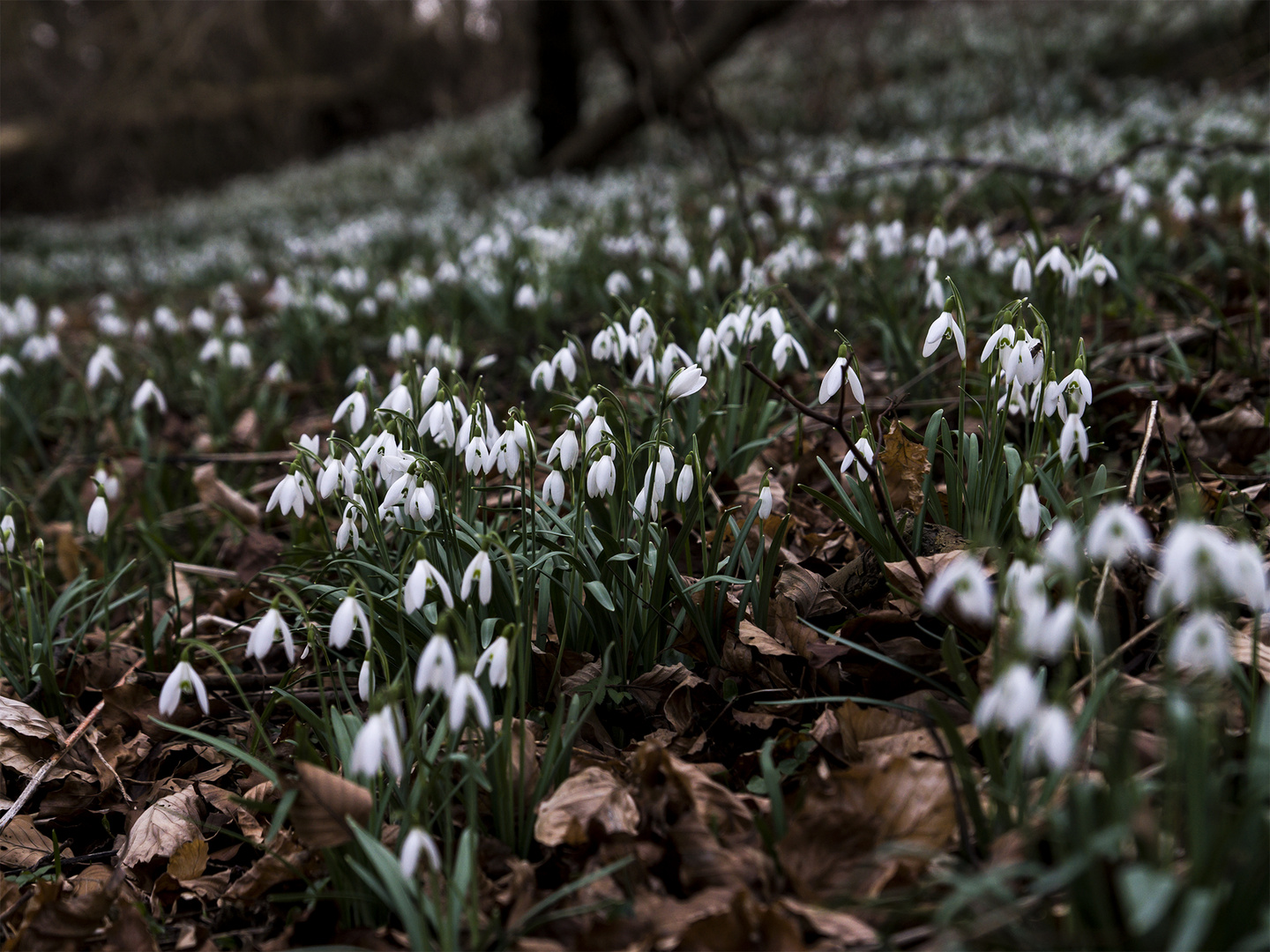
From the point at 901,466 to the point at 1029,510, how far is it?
0.74m

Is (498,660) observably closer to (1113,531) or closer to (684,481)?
(684,481)

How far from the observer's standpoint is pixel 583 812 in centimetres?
154

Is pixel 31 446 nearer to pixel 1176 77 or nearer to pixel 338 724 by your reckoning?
pixel 338 724

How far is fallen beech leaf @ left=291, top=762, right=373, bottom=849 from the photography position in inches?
55.9

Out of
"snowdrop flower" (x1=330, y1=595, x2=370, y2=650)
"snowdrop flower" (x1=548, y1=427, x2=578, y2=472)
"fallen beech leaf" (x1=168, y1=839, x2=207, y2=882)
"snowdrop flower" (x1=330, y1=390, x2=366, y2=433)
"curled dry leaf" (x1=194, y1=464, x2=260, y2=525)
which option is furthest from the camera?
"curled dry leaf" (x1=194, y1=464, x2=260, y2=525)

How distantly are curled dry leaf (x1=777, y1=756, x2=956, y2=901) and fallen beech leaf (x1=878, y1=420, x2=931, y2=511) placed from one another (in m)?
0.86

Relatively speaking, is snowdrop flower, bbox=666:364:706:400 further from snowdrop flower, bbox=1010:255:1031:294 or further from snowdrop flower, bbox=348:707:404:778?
snowdrop flower, bbox=1010:255:1031:294

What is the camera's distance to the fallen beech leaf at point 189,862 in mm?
1709

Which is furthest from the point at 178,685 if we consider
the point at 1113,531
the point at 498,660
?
the point at 1113,531

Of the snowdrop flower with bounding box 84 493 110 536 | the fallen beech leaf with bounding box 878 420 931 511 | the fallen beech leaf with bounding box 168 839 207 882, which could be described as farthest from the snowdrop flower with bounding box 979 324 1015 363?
the snowdrop flower with bounding box 84 493 110 536

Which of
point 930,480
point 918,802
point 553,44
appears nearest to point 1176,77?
point 553,44

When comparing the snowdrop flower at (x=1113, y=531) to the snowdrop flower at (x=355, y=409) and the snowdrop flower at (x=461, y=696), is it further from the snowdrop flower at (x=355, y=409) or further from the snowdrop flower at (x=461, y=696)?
the snowdrop flower at (x=355, y=409)

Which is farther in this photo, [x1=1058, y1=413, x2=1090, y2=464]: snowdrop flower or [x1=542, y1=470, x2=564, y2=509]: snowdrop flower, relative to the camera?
[x1=542, y1=470, x2=564, y2=509]: snowdrop flower

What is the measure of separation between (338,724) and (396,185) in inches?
476
